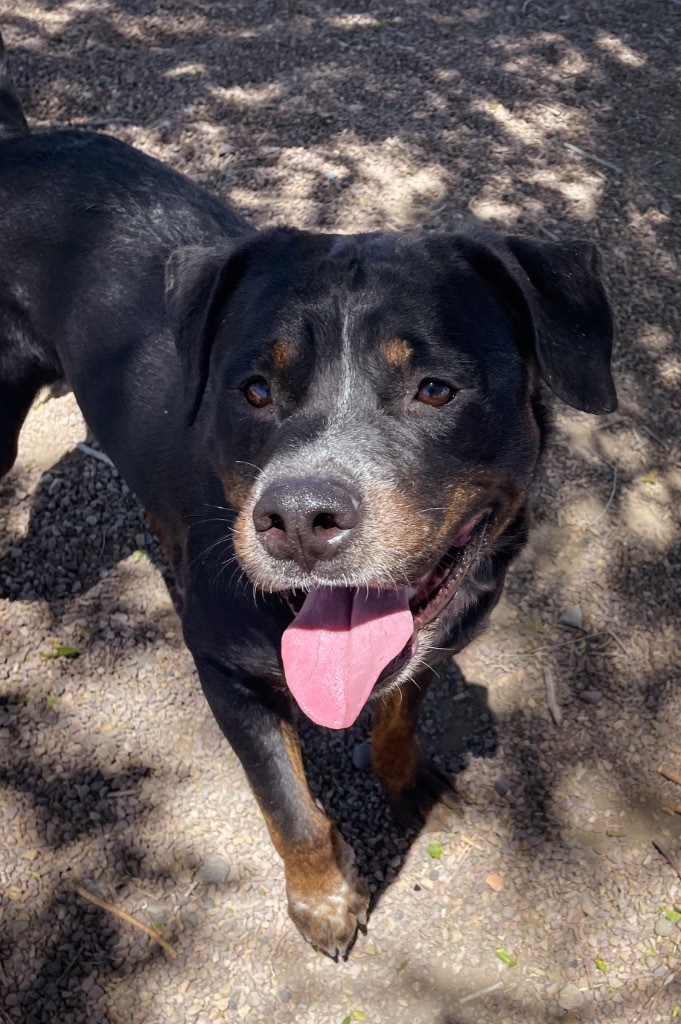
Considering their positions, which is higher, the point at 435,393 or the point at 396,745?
the point at 435,393

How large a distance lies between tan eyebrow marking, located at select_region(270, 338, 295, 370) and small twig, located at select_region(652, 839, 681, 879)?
90.6 inches

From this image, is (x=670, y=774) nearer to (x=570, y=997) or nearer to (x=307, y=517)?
(x=570, y=997)

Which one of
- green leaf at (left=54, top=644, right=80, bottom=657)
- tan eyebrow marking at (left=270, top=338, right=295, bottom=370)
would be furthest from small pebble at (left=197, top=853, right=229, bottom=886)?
tan eyebrow marking at (left=270, top=338, right=295, bottom=370)

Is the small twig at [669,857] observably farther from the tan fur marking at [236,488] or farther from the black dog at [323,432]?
the tan fur marking at [236,488]

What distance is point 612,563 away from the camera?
4270 mm

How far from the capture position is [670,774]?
144 inches

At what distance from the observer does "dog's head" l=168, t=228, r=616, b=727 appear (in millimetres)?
2320

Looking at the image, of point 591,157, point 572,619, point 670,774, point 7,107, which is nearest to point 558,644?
point 572,619

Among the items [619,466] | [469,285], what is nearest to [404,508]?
[469,285]

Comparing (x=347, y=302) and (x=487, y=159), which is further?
(x=487, y=159)

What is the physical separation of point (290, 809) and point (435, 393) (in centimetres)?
141

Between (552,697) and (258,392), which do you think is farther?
(552,697)

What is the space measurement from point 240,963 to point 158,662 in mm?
1250

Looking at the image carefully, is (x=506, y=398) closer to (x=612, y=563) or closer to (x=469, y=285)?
(x=469, y=285)
